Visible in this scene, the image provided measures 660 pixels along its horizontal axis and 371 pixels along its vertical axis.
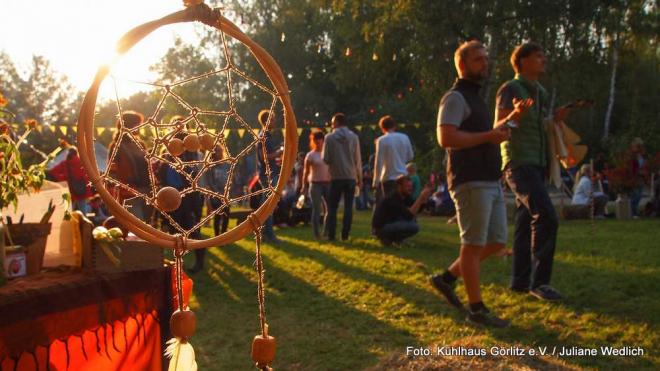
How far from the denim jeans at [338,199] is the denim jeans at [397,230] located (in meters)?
0.67

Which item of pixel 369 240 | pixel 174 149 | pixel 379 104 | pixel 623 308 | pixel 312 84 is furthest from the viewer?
pixel 312 84

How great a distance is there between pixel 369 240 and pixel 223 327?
421 centimetres

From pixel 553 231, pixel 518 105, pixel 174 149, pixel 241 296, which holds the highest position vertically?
pixel 518 105

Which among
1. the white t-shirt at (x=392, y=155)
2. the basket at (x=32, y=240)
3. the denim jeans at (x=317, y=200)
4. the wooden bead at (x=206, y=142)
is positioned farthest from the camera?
the denim jeans at (x=317, y=200)

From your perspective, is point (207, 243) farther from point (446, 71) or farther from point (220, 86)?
point (220, 86)

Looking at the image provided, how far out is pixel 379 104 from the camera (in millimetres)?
26984

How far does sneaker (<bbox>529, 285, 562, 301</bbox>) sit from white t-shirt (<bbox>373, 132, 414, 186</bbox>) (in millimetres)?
3449

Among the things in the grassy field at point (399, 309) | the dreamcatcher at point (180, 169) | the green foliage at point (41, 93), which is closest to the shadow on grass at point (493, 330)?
the grassy field at point (399, 309)

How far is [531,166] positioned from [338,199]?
4022 mm

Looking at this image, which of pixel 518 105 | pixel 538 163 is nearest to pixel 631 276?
pixel 538 163

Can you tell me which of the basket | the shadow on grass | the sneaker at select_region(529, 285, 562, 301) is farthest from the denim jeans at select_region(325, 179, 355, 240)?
the basket

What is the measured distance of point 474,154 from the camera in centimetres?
403

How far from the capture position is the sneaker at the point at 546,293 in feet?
15.1

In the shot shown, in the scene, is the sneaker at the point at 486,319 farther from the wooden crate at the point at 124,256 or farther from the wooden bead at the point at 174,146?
the wooden bead at the point at 174,146
